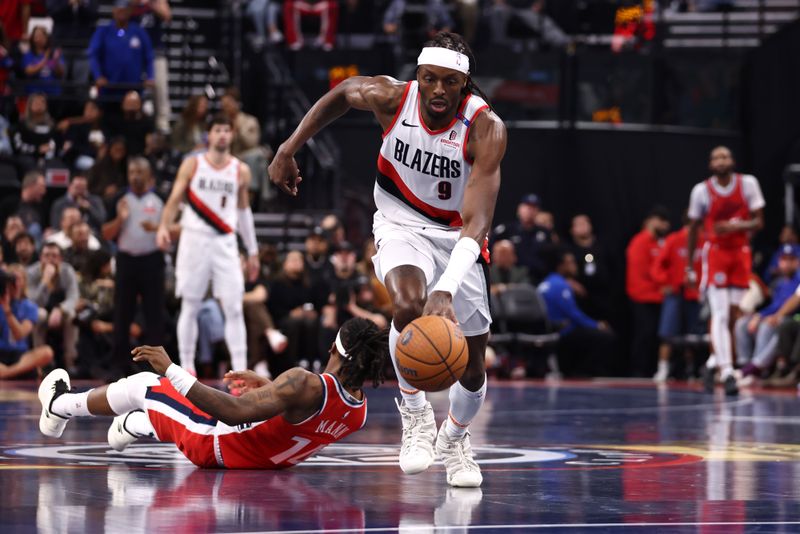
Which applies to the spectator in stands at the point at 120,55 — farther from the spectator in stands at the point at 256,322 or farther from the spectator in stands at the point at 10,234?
the spectator in stands at the point at 256,322

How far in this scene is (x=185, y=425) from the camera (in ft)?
22.4

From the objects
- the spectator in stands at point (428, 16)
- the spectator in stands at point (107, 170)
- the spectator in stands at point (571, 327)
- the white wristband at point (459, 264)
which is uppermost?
the spectator in stands at point (428, 16)

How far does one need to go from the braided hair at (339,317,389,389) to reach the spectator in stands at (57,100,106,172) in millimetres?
11361

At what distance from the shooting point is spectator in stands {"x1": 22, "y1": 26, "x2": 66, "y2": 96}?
58.6 ft

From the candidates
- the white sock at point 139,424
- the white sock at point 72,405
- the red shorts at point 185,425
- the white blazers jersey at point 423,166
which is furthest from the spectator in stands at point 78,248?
the white blazers jersey at point 423,166

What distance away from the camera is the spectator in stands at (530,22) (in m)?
20.9

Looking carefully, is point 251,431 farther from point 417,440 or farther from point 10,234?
point 10,234

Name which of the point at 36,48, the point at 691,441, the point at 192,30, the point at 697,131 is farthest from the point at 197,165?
the point at 697,131

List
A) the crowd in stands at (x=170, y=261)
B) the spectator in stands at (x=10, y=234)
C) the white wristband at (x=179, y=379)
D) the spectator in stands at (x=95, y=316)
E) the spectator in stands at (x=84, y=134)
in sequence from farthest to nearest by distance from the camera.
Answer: the spectator in stands at (x=84, y=134), the spectator in stands at (x=10, y=234), the spectator in stands at (x=95, y=316), the crowd in stands at (x=170, y=261), the white wristband at (x=179, y=379)

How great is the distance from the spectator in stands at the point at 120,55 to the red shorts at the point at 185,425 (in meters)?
11.4

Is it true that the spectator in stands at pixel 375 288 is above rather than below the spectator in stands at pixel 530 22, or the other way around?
below

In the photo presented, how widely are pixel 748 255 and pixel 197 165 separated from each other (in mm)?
5534

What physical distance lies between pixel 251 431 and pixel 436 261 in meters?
1.16

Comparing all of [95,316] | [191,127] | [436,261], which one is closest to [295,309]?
[95,316]
